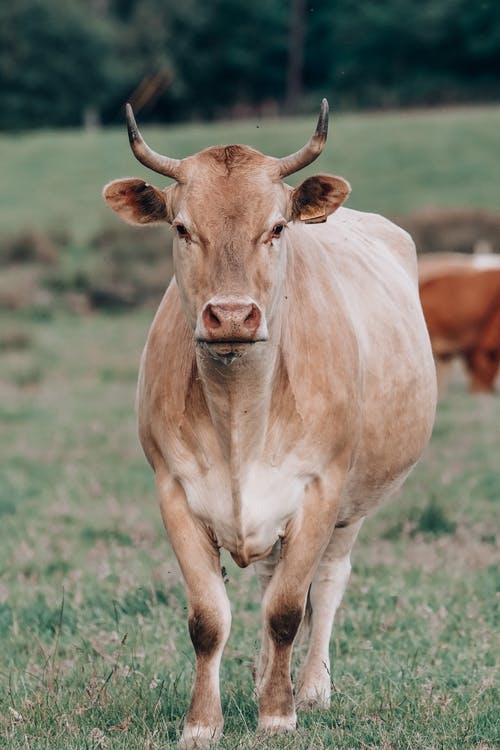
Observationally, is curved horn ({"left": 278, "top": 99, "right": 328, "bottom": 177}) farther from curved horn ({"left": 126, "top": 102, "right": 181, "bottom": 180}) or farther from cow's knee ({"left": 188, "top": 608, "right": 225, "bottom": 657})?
cow's knee ({"left": 188, "top": 608, "right": 225, "bottom": 657})

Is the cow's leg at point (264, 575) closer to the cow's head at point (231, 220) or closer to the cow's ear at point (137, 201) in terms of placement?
the cow's head at point (231, 220)

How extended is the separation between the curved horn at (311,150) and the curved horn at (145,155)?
0.39 meters

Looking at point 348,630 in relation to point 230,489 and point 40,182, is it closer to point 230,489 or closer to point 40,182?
point 230,489

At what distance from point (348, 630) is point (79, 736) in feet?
7.30

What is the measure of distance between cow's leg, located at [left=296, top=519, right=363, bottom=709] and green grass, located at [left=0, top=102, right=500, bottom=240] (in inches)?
1099

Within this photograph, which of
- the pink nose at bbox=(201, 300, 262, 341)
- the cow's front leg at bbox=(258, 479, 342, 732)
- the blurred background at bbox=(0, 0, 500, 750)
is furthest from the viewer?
the blurred background at bbox=(0, 0, 500, 750)

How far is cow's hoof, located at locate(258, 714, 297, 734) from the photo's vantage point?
16.7ft

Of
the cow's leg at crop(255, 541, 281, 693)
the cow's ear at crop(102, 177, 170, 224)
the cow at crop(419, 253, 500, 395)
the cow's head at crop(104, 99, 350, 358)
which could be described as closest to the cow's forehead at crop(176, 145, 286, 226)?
the cow's head at crop(104, 99, 350, 358)

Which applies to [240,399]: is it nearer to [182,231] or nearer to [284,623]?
[182,231]

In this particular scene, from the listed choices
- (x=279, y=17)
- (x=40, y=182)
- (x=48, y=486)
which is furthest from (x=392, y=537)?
(x=279, y=17)

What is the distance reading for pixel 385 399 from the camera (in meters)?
5.98

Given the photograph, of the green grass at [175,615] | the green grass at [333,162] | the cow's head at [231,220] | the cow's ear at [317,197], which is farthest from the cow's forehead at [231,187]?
the green grass at [333,162]

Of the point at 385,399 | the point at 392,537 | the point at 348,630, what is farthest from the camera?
the point at 392,537

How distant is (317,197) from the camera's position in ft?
17.2
